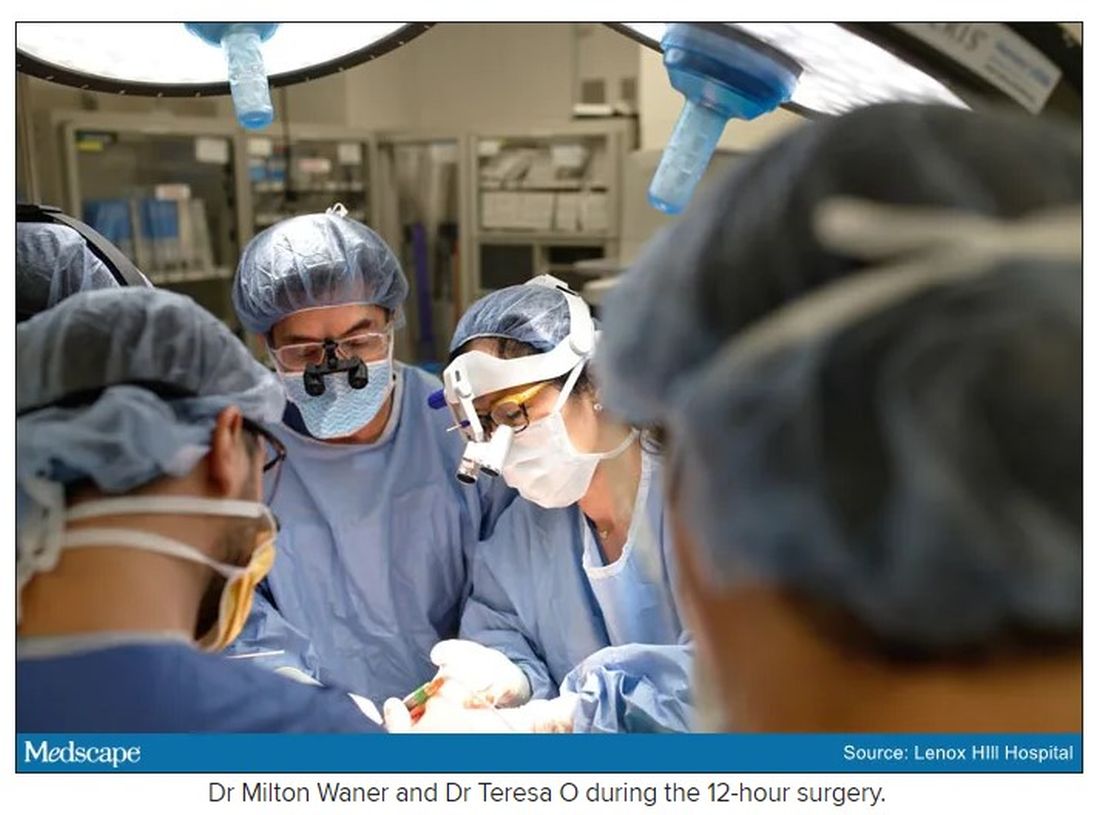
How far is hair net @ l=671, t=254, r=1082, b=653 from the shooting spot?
0.53 m

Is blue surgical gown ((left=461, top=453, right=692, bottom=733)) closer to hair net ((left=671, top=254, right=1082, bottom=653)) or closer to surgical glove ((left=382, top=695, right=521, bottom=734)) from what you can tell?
surgical glove ((left=382, top=695, right=521, bottom=734))

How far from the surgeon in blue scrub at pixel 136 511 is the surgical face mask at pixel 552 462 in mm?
426

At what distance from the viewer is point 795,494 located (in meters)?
0.58

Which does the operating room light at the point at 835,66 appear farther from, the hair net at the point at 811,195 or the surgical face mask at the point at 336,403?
the surgical face mask at the point at 336,403

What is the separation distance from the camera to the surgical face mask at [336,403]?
4.22 feet

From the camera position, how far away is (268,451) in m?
0.94

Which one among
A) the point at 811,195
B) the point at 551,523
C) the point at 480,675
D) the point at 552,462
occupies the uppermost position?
the point at 811,195

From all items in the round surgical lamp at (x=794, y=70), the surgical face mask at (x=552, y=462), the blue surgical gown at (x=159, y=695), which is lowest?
the blue surgical gown at (x=159, y=695)

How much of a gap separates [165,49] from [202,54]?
1.7 inches

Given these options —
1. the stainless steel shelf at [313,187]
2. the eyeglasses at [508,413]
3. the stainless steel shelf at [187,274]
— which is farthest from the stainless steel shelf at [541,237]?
the stainless steel shelf at [187,274]

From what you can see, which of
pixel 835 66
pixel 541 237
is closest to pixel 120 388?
pixel 835 66

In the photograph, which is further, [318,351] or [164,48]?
[318,351]

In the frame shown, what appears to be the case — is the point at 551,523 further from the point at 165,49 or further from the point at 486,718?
the point at 165,49

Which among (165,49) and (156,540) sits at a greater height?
(165,49)
